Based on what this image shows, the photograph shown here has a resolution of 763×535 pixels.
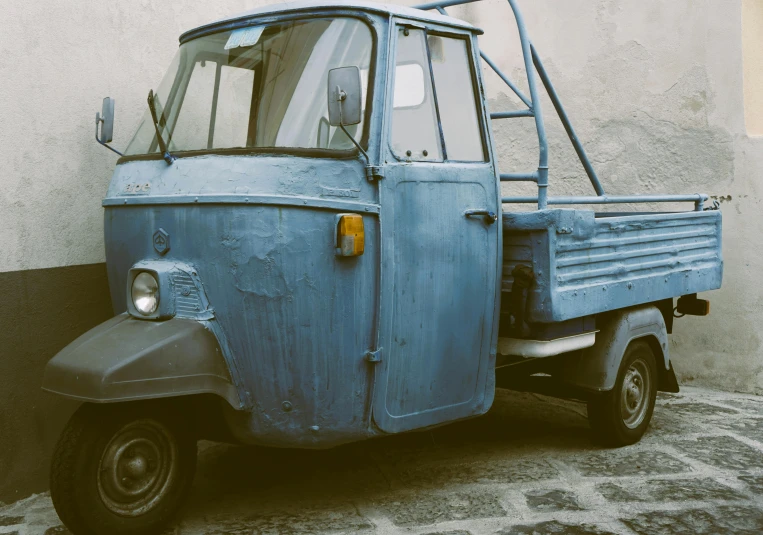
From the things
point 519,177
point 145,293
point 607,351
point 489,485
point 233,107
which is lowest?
point 489,485

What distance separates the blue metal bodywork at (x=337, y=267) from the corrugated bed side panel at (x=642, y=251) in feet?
0.47

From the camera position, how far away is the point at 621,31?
6.90 metres

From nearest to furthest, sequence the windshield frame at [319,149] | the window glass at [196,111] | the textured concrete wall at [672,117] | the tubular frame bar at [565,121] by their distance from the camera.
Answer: the windshield frame at [319,149] < the window glass at [196,111] < the tubular frame bar at [565,121] < the textured concrete wall at [672,117]

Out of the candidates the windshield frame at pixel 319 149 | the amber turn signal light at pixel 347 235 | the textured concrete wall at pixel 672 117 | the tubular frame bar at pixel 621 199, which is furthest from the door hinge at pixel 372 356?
the textured concrete wall at pixel 672 117

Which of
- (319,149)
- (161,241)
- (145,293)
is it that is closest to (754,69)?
(319,149)

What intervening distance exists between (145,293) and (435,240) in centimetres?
134

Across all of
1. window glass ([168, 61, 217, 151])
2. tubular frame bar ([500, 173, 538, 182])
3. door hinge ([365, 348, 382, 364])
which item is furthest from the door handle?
window glass ([168, 61, 217, 151])

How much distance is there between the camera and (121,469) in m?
3.61

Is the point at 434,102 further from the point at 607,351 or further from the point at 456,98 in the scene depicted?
the point at 607,351

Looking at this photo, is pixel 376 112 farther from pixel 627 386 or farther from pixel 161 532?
pixel 627 386

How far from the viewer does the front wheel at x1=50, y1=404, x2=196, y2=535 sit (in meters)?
3.48

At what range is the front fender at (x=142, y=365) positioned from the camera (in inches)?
135

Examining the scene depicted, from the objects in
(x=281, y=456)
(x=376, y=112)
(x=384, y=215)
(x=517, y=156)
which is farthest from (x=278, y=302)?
(x=517, y=156)

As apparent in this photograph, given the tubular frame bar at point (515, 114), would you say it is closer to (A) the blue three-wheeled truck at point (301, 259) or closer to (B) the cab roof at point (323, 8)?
(A) the blue three-wheeled truck at point (301, 259)
